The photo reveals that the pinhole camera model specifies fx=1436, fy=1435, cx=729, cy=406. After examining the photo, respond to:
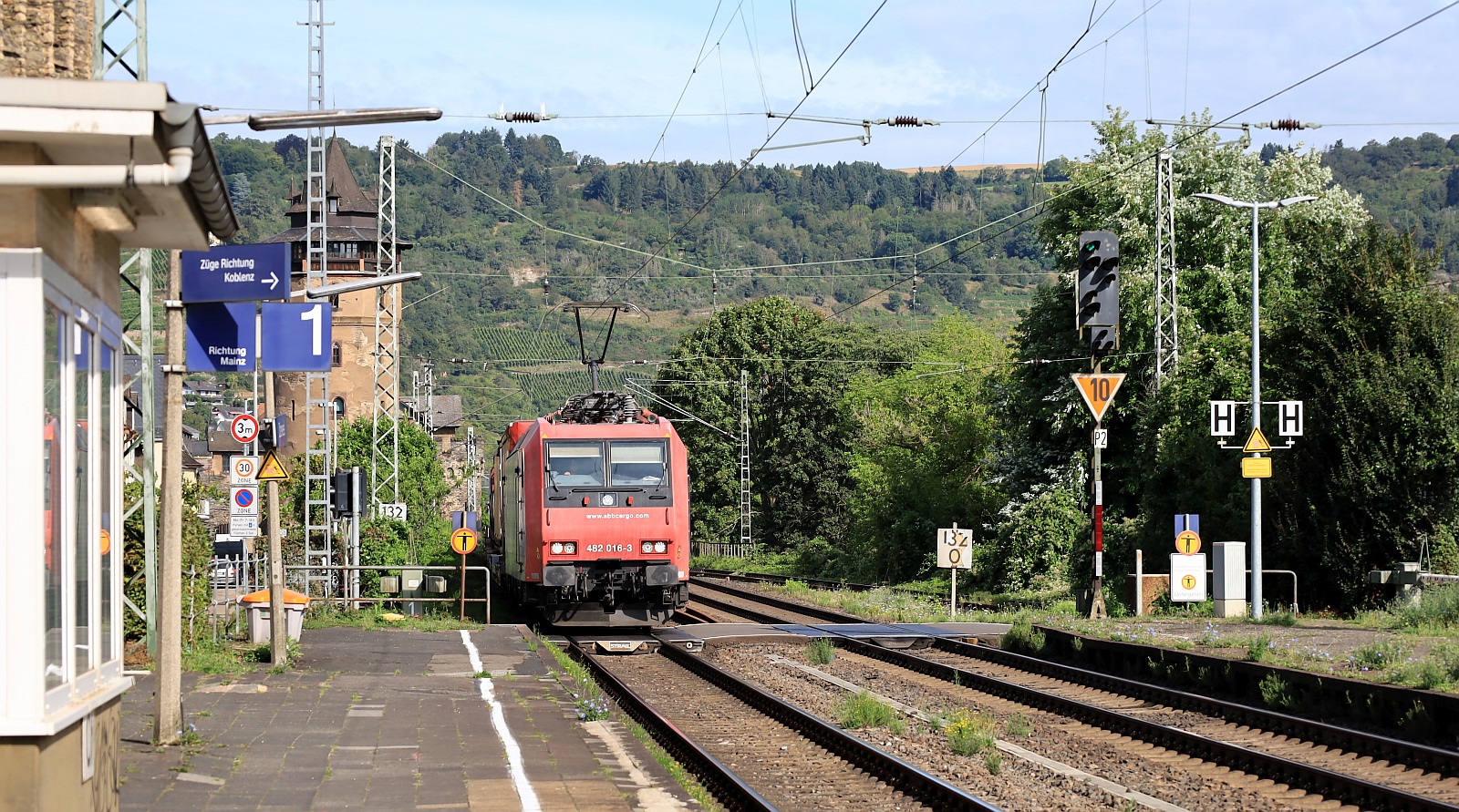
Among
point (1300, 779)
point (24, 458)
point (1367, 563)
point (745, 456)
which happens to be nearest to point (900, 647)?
point (1367, 563)

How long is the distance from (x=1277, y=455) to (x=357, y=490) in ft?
57.9

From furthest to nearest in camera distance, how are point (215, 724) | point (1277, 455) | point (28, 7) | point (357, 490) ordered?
point (357, 490), point (1277, 455), point (215, 724), point (28, 7)

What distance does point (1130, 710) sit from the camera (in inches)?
563

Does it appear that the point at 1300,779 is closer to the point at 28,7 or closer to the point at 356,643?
the point at 28,7

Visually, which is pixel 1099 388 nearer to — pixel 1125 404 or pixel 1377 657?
pixel 1377 657

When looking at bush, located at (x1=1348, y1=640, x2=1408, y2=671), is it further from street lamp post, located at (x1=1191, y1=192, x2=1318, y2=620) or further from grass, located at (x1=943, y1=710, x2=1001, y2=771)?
street lamp post, located at (x1=1191, y1=192, x2=1318, y2=620)

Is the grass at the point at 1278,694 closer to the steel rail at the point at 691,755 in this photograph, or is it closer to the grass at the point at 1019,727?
the grass at the point at 1019,727

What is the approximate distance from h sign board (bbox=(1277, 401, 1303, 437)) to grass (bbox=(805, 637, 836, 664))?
31.1 ft

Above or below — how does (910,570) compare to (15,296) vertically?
below

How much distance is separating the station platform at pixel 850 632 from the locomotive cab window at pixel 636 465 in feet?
8.19

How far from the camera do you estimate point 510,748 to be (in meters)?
11.3

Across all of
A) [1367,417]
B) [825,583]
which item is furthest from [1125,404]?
[1367,417]

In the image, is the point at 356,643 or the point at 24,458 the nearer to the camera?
the point at 24,458


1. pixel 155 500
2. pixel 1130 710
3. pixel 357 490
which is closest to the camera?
pixel 1130 710
